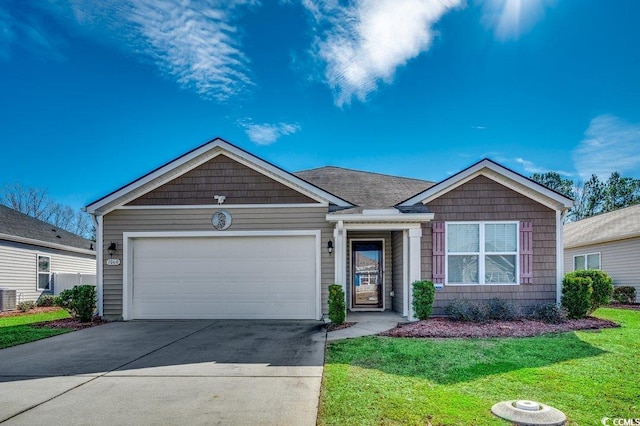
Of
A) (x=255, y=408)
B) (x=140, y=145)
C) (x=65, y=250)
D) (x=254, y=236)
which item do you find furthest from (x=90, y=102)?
(x=255, y=408)

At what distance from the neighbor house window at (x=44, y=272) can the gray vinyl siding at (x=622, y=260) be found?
2308cm

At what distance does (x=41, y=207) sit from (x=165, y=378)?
38945 mm

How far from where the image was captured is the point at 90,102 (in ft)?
52.4

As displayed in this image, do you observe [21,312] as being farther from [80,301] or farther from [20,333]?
[20,333]

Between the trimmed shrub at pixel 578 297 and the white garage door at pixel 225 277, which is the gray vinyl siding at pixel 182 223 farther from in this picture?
the trimmed shrub at pixel 578 297

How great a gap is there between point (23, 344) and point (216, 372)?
4811mm

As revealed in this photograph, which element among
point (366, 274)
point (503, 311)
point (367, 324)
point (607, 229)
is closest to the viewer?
point (367, 324)

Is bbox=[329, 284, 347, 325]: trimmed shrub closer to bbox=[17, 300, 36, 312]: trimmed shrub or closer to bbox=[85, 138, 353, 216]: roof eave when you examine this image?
bbox=[85, 138, 353, 216]: roof eave

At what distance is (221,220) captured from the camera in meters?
10.9

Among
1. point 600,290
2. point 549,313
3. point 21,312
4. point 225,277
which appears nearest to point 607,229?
point 600,290

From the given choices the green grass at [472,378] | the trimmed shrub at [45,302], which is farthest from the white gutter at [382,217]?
the trimmed shrub at [45,302]

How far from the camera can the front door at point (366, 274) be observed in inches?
500

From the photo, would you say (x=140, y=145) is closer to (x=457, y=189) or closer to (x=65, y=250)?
(x=65, y=250)

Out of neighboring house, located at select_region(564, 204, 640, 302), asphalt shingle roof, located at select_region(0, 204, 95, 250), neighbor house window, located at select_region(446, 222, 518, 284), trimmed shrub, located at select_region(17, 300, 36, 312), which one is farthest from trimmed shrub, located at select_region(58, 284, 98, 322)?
neighboring house, located at select_region(564, 204, 640, 302)
